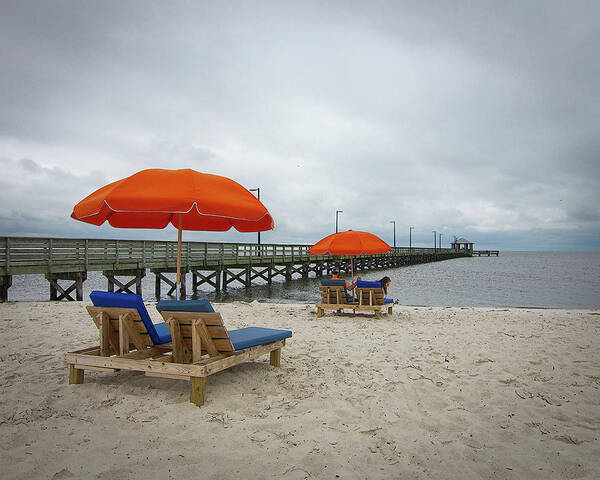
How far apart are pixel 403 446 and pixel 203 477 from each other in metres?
1.48

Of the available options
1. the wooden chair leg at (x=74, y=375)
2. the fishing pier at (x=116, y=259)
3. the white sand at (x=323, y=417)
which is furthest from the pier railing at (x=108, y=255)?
the wooden chair leg at (x=74, y=375)

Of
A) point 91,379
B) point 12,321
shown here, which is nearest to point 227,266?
point 12,321

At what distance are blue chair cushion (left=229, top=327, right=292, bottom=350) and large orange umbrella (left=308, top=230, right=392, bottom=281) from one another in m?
4.72

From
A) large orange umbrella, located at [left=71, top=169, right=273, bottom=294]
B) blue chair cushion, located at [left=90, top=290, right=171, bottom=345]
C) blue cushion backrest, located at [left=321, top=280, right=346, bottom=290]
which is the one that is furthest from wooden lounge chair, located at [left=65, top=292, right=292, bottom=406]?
blue cushion backrest, located at [left=321, top=280, right=346, bottom=290]

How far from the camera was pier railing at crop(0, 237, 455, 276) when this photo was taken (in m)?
14.0

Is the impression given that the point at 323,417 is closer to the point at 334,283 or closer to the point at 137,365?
the point at 137,365

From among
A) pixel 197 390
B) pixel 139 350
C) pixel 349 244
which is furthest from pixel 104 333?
pixel 349 244

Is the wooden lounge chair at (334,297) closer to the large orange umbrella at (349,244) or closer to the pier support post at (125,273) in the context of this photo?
the large orange umbrella at (349,244)

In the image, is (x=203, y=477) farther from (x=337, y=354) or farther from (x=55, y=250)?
(x=55, y=250)

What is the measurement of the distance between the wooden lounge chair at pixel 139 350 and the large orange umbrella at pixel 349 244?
544 cm

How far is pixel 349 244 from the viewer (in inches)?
378

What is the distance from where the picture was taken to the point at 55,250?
50.0ft

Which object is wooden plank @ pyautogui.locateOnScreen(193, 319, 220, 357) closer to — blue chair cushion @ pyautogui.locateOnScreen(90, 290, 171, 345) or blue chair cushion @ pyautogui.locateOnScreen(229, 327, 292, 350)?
blue chair cushion @ pyautogui.locateOnScreen(229, 327, 292, 350)

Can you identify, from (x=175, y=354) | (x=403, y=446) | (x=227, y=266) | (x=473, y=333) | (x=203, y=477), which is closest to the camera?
(x=203, y=477)
